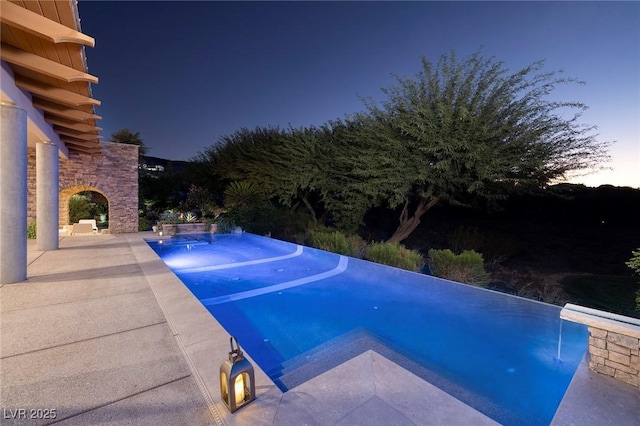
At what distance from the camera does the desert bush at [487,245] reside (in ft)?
27.9

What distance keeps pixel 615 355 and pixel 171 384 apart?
11.8ft

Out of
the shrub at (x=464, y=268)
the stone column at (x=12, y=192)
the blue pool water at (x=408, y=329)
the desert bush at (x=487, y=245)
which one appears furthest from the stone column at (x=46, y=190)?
the desert bush at (x=487, y=245)

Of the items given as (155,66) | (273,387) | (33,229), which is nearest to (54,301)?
(273,387)

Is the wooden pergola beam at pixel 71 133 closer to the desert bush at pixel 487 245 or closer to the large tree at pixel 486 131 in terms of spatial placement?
the large tree at pixel 486 131

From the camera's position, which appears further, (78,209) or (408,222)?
(78,209)

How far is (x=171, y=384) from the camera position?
76.5 inches

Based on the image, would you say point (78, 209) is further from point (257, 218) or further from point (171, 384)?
point (171, 384)

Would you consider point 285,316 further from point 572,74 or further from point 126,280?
point 572,74

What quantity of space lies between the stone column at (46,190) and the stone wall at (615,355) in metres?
9.51

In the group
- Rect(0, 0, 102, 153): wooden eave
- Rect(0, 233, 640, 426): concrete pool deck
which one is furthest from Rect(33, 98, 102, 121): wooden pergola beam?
Rect(0, 233, 640, 426): concrete pool deck

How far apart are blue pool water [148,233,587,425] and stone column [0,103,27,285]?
2681 millimetres

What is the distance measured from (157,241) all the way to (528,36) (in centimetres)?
1262

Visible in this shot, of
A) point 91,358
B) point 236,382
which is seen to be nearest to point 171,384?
point 236,382

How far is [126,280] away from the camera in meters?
4.40
